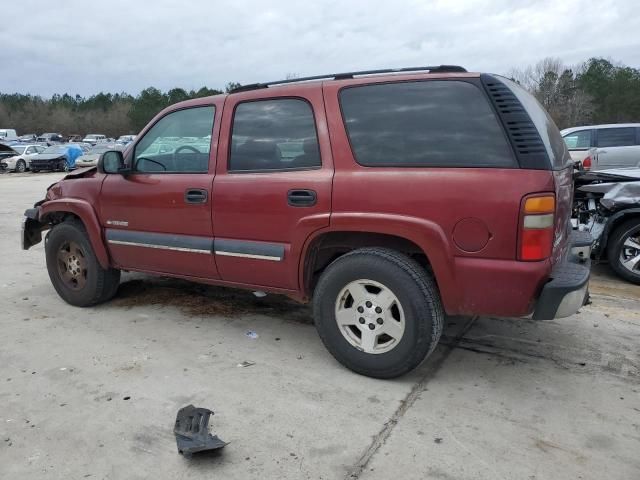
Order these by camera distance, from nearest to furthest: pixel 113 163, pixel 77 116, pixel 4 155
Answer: pixel 113 163 → pixel 4 155 → pixel 77 116

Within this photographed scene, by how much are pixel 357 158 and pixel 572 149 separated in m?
10.4

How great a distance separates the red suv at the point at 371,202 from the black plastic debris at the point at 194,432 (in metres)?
0.98

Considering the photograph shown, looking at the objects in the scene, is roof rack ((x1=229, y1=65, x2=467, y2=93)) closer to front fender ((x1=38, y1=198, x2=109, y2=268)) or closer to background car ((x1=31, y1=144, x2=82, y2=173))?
front fender ((x1=38, y1=198, x2=109, y2=268))

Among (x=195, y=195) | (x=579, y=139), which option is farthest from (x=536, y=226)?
(x=579, y=139)

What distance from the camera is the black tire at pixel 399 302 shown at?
10.4ft

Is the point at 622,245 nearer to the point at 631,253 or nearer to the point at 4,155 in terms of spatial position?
the point at 631,253

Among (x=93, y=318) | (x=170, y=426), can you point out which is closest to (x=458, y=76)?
(x=170, y=426)

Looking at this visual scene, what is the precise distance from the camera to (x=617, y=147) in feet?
38.9

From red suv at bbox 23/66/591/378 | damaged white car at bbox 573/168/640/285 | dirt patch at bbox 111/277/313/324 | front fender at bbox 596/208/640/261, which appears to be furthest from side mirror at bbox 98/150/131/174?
front fender at bbox 596/208/640/261

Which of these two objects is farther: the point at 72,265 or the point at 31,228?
the point at 31,228

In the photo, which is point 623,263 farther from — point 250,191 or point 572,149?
point 572,149

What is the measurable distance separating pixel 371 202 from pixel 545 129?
1.16 metres

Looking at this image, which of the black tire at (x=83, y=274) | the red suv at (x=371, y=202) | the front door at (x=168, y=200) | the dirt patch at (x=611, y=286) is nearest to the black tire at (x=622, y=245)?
the dirt patch at (x=611, y=286)

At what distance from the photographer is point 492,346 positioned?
397 cm
